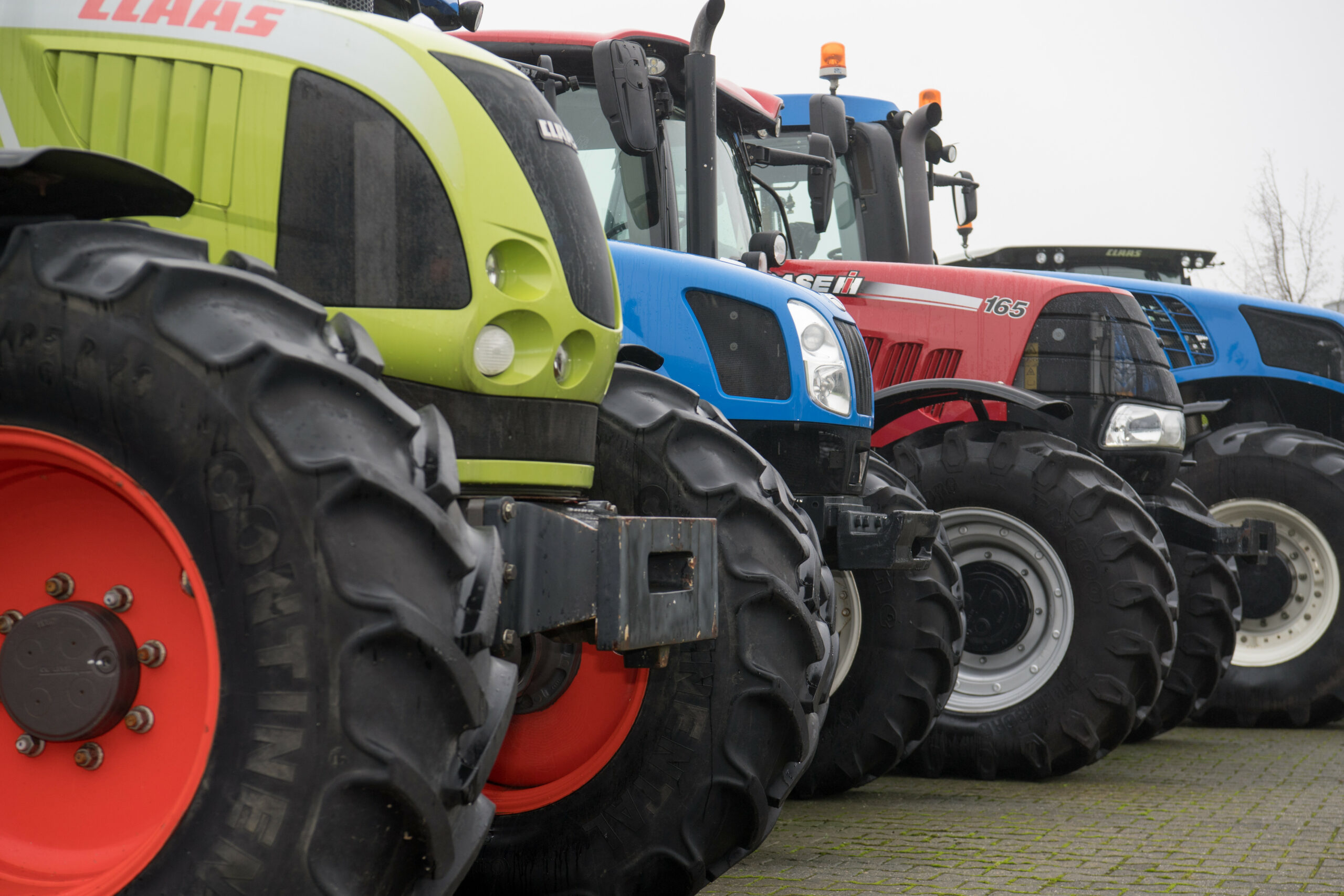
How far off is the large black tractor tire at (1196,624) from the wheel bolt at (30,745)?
19.1ft

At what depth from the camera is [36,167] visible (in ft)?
7.59

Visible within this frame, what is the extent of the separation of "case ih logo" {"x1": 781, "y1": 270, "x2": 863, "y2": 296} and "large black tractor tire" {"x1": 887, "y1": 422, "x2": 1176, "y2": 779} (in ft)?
3.03

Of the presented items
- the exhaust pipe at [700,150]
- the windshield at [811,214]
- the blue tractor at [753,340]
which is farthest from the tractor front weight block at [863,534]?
the windshield at [811,214]

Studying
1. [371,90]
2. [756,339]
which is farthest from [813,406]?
[371,90]

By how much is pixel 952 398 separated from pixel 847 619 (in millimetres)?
1303

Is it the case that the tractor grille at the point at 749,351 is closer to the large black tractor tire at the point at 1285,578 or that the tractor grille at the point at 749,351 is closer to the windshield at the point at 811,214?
the windshield at the point at 811,214

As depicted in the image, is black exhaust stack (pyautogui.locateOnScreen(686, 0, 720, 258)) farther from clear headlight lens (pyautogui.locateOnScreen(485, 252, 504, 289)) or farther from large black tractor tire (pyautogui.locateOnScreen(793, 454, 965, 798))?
clear headlight lens (pyautogui.locateOnScreen(485, 252, 504, 289))

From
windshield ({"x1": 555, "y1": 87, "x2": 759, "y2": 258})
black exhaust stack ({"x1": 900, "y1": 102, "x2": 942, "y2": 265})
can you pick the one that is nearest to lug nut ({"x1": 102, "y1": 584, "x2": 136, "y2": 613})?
windshield ({"x1": 555, "y1": 87, "x2": 759, "y2": 258})

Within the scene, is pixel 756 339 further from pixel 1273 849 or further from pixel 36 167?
pixel 36 167

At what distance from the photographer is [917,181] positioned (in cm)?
836

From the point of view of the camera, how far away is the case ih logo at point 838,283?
712cm

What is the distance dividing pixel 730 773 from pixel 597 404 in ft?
3.14

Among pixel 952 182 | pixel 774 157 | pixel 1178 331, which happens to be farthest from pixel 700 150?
pixel 1178 331

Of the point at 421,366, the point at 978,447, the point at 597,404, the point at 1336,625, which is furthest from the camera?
the point at 1336,625
